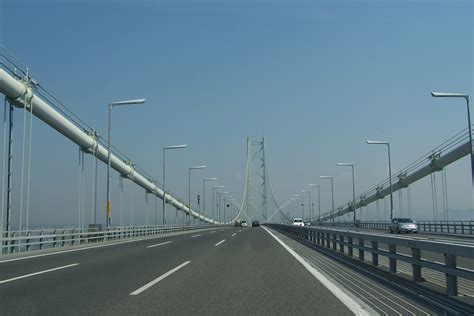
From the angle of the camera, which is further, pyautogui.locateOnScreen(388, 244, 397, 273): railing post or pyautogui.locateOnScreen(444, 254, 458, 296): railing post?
pyautogui.locateOnScreen(388, 244, 397, 273): railing post

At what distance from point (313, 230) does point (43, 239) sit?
13.1 meters

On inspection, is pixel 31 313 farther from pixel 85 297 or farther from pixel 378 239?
pixel 378 239

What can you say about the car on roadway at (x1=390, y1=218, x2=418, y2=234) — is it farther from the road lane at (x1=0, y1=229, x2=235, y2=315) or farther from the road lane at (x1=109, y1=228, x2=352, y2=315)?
the road lane at (x1=0, y1=229, x2=235, y2=315)

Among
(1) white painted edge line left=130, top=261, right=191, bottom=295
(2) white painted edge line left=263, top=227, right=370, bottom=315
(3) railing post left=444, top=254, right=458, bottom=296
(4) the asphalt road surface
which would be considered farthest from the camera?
(1) white painted edge line left=130, top=261, right=191, bottom=295

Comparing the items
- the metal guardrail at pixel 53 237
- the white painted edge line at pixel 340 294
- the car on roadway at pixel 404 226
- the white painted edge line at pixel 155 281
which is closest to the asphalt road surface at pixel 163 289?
the white painted edge line at pixel 155 281

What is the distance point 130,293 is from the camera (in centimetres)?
969

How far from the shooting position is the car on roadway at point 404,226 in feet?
151

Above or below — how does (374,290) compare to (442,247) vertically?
below

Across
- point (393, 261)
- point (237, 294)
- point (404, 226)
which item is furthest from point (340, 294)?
point (404, 226)

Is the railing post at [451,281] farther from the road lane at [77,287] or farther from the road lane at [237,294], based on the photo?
the road lane at [77,287]

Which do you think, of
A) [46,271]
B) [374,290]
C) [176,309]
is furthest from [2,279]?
[374,290]

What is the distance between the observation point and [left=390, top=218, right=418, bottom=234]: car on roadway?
1807 inches

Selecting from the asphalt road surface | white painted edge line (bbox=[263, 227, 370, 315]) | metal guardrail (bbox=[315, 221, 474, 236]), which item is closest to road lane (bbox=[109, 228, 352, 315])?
the asphalt road surface

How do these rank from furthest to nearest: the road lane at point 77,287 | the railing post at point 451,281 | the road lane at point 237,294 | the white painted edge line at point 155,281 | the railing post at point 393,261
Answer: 1. the railing post at point 393,261
2. the white painted edge line at point 155,281
3. the railing post at point 451,281
4. the road lane at point 77,287
5. the road lane at point 237,294
